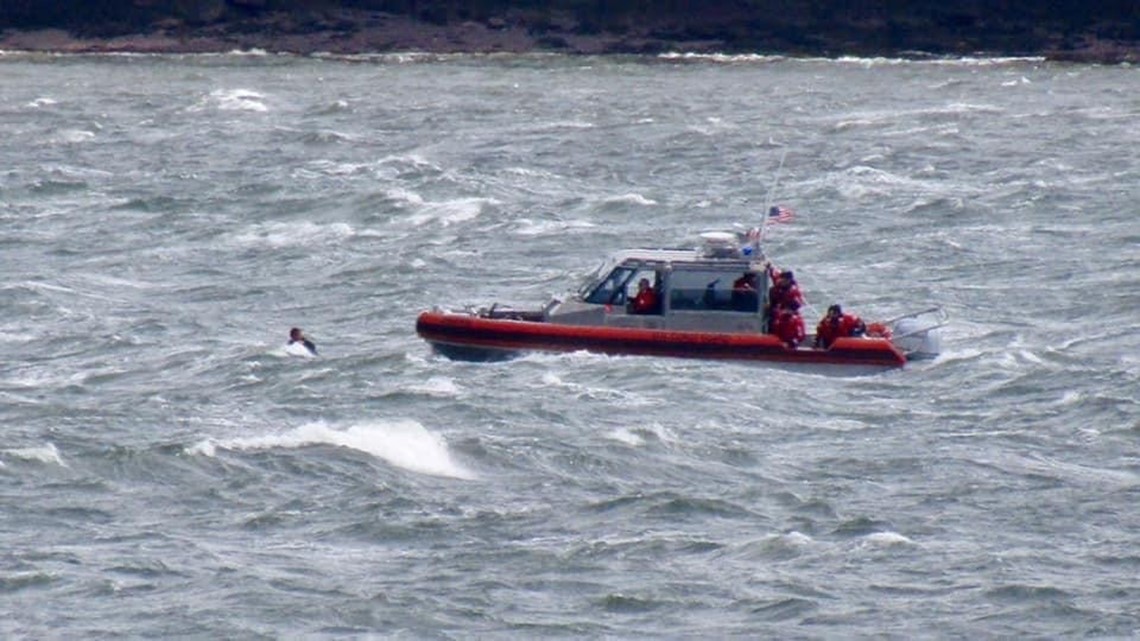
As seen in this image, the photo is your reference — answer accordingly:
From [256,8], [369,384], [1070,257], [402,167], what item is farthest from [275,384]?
[256,8]

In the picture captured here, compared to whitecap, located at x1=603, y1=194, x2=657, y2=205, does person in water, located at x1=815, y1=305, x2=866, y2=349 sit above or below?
above

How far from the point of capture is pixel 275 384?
110ft

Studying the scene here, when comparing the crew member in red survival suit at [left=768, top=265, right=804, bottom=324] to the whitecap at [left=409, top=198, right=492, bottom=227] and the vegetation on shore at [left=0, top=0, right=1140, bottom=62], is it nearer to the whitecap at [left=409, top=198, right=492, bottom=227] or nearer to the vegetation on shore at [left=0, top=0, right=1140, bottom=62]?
the whitecap at [left=409, top=198, right=492, bottom=227]

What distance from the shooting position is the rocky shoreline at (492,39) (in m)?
91.7

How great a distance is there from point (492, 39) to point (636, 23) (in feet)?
16.9

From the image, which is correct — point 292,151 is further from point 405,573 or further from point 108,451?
point 405,573

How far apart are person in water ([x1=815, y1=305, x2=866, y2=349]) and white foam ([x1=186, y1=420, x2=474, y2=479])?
6.58m

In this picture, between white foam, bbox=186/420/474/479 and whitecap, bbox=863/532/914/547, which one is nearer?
whitecap, bbox=863/532/914/547

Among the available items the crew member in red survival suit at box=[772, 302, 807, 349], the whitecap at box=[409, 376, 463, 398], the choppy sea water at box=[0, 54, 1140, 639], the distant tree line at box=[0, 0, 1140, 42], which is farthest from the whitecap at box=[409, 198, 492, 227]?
the distant tree line at box=[0, 0, 1140, 42]

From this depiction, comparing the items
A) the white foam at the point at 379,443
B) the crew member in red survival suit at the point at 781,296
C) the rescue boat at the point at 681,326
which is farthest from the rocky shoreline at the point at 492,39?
the white foam at the point at 379,443

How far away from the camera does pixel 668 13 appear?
9519 centimetres

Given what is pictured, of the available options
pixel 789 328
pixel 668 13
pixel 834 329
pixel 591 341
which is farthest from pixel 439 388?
pixel 668 13

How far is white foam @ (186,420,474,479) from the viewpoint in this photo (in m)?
28.6

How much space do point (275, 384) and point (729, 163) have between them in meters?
26.5
